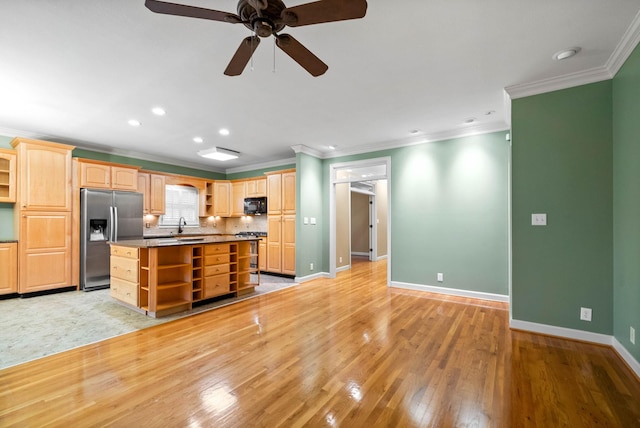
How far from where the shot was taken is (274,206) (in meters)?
6.26

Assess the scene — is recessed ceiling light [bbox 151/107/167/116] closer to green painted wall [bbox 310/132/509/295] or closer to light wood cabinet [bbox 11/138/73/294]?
light wood cabinet [bbox 11/138/73/294]

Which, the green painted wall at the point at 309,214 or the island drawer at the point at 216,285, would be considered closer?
the island drawer at the point at 216,285

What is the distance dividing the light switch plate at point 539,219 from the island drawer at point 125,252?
4840 millimetres

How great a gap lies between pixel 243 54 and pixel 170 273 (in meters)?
3.23

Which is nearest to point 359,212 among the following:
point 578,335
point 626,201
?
point 578,335

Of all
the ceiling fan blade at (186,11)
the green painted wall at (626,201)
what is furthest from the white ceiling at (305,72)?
the ceiling fan blade at (186,11)

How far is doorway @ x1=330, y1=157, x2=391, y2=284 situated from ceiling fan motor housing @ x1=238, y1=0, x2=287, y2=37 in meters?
3.89

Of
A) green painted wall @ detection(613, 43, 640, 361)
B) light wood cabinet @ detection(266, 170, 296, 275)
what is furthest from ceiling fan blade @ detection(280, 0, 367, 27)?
light wood cabinet @ detection(266, 170, 296, 275)

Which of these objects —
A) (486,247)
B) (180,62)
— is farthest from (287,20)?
(486,247)

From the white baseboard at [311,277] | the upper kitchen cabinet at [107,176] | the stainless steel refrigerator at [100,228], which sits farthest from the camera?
the white baseboard at [311,277]

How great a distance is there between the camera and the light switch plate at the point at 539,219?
3071 millimetres

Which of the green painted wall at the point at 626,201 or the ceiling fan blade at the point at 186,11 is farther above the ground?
the ceiling fan blade at the point at 186,11

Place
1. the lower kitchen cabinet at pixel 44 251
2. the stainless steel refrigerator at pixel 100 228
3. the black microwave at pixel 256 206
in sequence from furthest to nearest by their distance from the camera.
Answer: the black microwave at pixel 256 206, the stainless steel refrigerator at pixel 100 228, the lower kitchen cabinet at pixel 44 251

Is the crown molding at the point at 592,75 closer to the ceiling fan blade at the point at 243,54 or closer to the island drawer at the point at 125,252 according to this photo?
the ceiling fan blade at the point at 243,54
